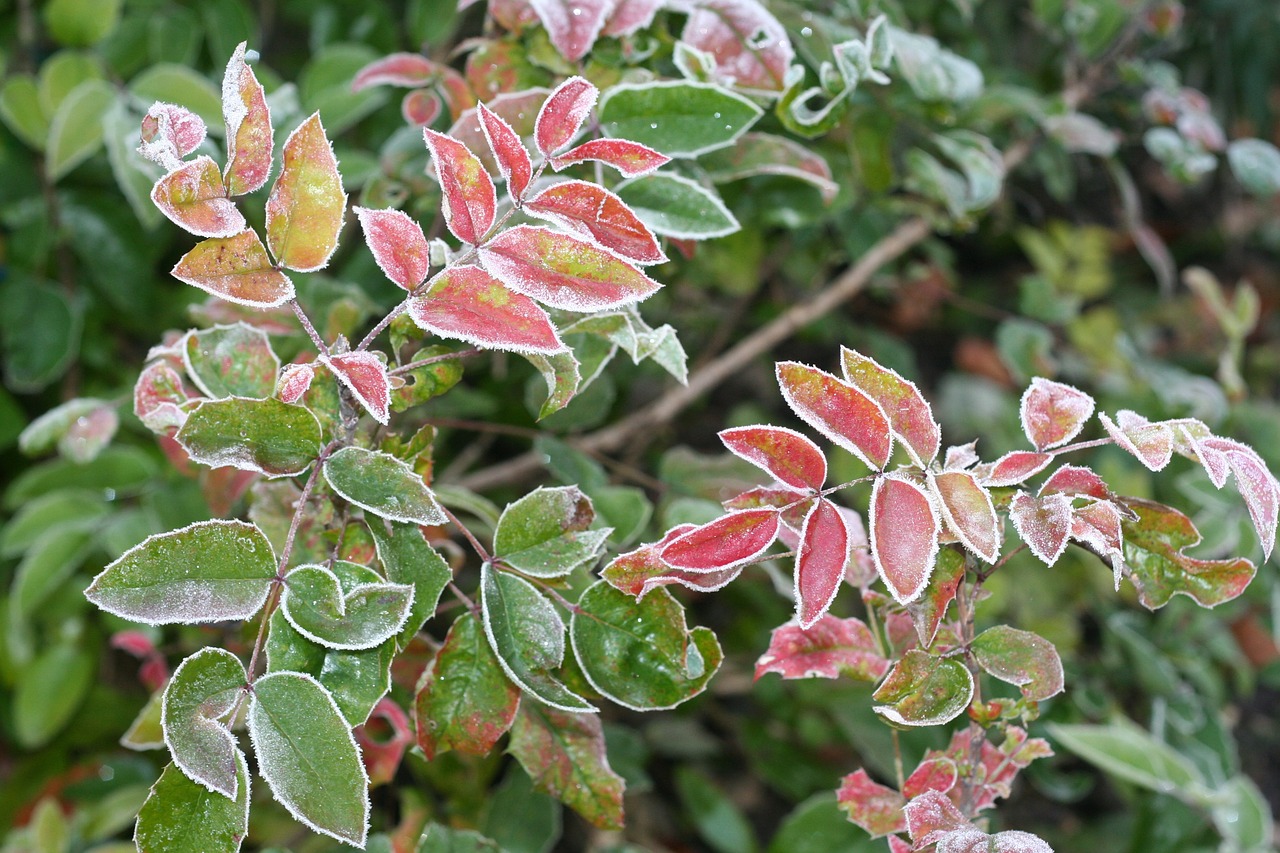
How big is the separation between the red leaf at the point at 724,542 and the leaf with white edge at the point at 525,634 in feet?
0.32

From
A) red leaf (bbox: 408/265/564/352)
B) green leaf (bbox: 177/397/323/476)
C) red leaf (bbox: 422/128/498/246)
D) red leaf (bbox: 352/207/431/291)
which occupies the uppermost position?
red leaf (bbox: 422/128/498/246)

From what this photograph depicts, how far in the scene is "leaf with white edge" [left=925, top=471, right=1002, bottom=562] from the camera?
52 centimetres

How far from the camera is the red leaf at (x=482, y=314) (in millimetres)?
542

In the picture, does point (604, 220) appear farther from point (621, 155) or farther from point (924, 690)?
point (924, 690)

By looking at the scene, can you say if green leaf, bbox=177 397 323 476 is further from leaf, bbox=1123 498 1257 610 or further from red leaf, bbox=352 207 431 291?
leaf, bbox=1123 498 1257 610

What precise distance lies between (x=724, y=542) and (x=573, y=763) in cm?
23

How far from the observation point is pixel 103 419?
0.87 m

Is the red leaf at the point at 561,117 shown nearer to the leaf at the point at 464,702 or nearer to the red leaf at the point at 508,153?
the red leaf at the point at 508,153

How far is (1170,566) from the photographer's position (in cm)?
60

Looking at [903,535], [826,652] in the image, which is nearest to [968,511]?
[903,535]

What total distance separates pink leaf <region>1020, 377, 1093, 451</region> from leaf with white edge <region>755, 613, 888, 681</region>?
15 cm

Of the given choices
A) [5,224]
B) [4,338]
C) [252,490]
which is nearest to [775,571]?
[252,490]

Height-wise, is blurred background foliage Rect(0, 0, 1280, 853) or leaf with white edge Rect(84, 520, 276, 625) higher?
leaf with white edge Rect(84, 520, 276, 625)

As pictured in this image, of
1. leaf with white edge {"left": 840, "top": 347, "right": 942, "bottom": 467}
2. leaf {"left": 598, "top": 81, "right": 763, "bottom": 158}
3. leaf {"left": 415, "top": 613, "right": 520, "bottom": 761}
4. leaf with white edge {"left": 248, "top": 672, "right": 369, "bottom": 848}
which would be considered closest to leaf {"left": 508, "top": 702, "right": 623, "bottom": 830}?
leaf {"left": 415, "top": 613, "right": 520, "bottom": 761}
